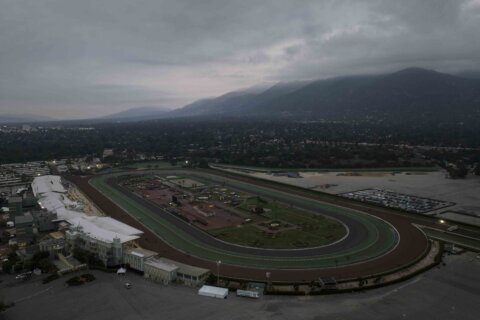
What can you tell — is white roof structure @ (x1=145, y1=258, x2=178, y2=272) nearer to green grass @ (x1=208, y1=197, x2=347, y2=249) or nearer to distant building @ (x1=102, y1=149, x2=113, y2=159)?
green grass @ (x1=208, y1=197, x2=347, y2=249)

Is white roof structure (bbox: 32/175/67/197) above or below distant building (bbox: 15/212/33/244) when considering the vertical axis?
above

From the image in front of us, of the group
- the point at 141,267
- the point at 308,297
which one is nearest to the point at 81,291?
the point at 141,267

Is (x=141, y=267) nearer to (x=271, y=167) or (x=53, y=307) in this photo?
(x=53, y=307)

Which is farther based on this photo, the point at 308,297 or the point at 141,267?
the point at 141,267

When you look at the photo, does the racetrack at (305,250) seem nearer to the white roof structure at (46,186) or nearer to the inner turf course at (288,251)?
the inner turf course at (288,251)

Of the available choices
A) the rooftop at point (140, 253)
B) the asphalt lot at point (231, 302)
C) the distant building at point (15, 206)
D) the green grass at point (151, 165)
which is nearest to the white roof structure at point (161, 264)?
the rooftop at point (140, 253)

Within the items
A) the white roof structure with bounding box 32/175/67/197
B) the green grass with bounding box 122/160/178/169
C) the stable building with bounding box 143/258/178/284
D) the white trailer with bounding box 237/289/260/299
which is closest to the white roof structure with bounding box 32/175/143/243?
the white roof structure with bounding box 32/175/67/197

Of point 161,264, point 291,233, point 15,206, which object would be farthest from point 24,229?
point 291,233
